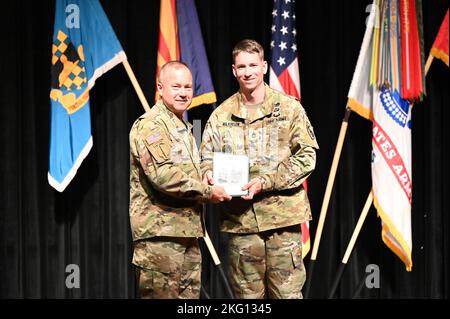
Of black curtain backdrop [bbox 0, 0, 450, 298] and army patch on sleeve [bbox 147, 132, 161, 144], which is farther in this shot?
black curtain backdrop [bbox 0, 0, 450, 298]

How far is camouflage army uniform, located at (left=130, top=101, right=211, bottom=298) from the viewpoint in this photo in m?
3.24

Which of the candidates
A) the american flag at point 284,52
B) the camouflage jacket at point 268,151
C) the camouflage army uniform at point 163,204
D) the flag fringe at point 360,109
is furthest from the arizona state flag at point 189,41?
the camouflage army uniform at point 163,204

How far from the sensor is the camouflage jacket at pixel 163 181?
3.23m

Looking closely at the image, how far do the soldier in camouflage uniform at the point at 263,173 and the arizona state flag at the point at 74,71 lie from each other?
1396 mm

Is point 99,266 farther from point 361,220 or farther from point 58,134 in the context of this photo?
point 361,220

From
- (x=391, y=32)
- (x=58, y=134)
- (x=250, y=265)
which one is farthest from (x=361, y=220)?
(x=58, y=134)

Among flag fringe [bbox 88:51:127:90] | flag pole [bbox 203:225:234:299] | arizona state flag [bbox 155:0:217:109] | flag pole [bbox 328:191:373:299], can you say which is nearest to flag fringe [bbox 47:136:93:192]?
flag fringe [bbox 88:51:127:90]

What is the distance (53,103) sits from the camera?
→ 4.67 meters

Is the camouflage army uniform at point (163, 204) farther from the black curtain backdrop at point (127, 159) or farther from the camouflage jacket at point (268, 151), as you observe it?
the black curtain backdrop at point (127, 159)

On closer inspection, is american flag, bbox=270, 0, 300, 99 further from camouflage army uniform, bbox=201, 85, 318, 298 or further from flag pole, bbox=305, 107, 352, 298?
camouflage army uniform, bbox=201, 85, 318, 298

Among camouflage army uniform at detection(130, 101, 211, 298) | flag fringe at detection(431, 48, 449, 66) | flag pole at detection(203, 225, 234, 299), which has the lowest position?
flag pole at detection(203, 225, 234, 299)

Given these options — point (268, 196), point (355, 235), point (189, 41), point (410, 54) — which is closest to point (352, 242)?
point (355, 235)

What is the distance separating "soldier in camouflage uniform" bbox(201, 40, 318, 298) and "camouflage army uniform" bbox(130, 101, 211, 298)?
25cm

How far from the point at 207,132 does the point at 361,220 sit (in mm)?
1734
